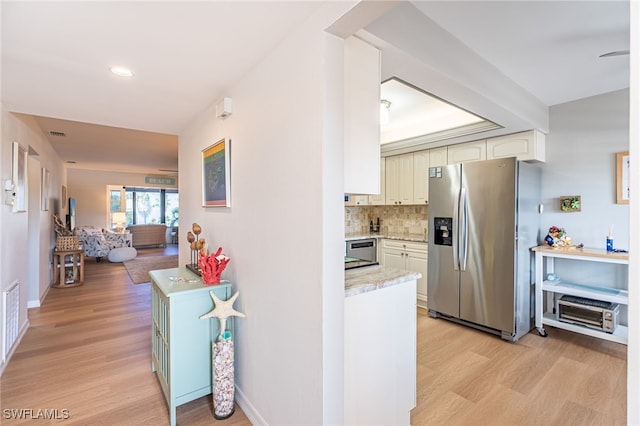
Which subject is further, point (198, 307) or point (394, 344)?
point (198, 307)

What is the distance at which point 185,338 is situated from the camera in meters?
1.91

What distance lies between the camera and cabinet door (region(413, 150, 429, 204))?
13.6 feet

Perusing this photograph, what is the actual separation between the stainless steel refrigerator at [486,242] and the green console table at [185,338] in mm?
2591

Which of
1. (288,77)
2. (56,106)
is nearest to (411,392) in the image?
(288,77)

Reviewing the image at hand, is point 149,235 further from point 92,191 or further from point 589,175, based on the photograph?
point 589,175

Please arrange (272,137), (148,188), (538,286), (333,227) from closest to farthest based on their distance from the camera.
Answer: (333,227), (272,137), (538,286), (148,188)

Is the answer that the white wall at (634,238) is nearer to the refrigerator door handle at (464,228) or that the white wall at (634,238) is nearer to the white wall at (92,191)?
the refrigerator door handle at (464,228)

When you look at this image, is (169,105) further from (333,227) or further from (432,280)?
(432,280)

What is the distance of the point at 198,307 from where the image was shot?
A: 1.95m

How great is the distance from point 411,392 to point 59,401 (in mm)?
2404

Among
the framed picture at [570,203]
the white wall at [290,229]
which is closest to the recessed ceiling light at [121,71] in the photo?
the white wall at [290,229]

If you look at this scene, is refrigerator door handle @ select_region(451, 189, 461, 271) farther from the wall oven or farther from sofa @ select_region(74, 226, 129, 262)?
sofa @ select_region(74, 226, 129, 262)

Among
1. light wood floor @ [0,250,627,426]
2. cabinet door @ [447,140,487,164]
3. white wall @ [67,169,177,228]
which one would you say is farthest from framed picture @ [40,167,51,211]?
cabinet door @ [447,140,487,164]

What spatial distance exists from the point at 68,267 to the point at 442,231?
6.16m
